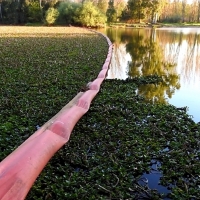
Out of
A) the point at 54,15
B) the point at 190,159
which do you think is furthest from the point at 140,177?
the point at 54,15

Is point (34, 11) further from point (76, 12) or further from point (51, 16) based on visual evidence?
point (76, 12)

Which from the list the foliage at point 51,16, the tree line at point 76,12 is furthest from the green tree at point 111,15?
the foliage at point 51,16

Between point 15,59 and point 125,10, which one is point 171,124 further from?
point 125,10

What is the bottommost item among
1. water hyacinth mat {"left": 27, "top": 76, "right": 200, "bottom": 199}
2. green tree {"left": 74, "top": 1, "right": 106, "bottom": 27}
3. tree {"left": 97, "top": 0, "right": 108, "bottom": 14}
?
water hyacinth mat {"left": 27, "top": 76, "right": 200, "bottom": 199}

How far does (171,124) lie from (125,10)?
1453 inches

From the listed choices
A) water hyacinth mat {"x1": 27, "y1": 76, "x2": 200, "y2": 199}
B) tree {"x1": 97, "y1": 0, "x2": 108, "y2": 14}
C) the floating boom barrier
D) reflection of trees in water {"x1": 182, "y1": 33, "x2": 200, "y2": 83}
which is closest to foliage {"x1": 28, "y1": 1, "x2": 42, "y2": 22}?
tree {"x1": 97, "y1": 0, "x2": 108, "y2": 14}

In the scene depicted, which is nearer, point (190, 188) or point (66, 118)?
point (190, 188)

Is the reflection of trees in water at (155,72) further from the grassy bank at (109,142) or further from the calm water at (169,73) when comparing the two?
the grassy bank at (109,142)

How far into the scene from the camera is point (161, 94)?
208 inches

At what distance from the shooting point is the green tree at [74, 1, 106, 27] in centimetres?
2970

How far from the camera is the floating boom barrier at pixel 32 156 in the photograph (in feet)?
6.04

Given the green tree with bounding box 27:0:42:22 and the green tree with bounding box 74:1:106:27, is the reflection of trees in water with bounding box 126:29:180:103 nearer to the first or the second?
the green tree with bounding box 74:1:106:27

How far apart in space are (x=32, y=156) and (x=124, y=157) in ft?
3.04

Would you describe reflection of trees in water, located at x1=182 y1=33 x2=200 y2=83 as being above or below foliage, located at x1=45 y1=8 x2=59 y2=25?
below
